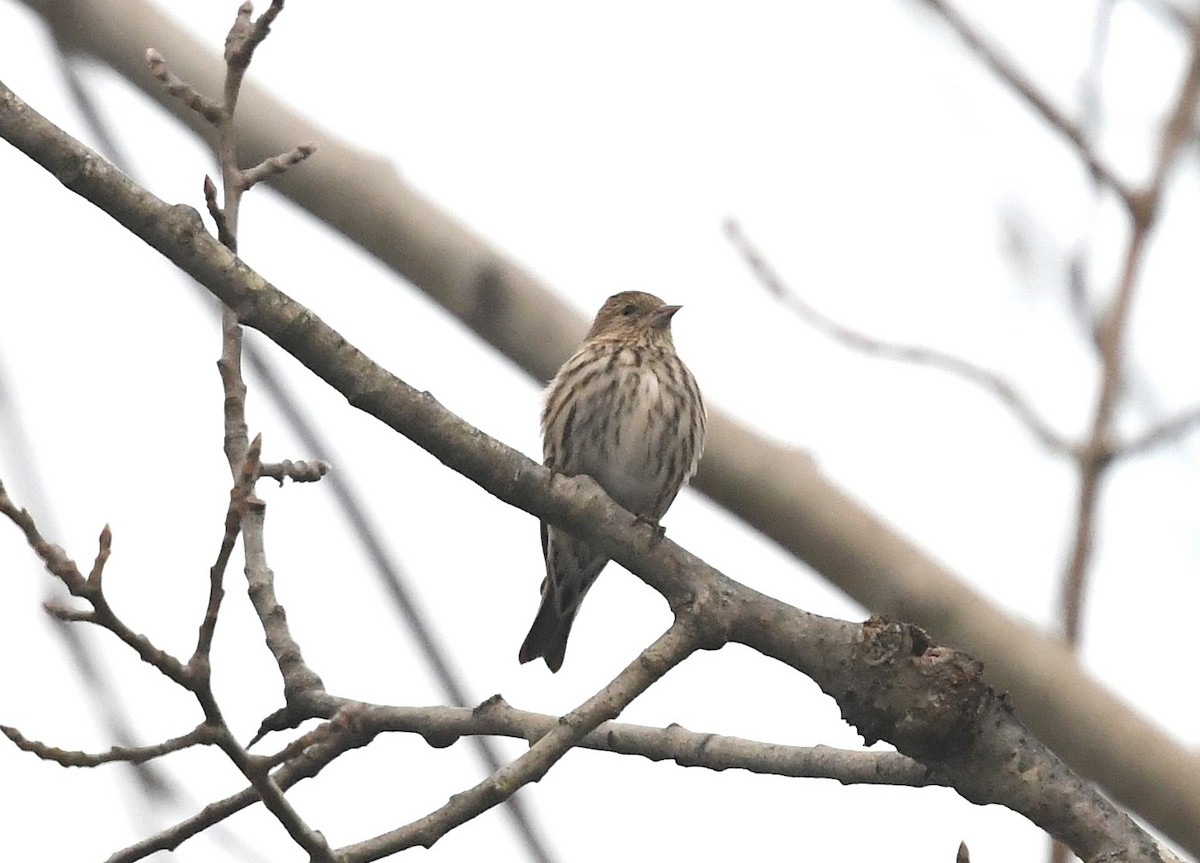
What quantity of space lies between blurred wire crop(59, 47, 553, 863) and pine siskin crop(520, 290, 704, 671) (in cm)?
244

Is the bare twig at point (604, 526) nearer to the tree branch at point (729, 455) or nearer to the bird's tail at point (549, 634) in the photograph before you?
the tree branch at point (729, 455)

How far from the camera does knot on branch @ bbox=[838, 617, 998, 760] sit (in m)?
3.66

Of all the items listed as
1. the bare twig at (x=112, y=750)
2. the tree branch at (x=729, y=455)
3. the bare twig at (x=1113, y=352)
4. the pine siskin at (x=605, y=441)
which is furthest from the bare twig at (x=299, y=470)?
the pine siskin at (x=605, y=441)

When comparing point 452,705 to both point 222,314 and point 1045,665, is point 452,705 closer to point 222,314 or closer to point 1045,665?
point 222,314

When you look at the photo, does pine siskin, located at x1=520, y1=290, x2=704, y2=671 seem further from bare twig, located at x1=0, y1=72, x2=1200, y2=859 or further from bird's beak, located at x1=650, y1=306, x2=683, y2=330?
bare twig, located at x1=0, y1=72, x2=1200, y2=859

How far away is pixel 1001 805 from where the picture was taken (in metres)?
3.75

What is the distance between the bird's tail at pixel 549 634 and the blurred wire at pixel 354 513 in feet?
8.84

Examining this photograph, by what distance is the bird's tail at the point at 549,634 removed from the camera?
7.19 meters

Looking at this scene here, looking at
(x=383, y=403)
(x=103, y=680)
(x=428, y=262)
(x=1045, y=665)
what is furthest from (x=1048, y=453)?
(x=103, y=680)

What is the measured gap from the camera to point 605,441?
23.0 feet

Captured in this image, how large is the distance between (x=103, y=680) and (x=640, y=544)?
1.52m

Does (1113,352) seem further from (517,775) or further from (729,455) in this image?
(517,775)

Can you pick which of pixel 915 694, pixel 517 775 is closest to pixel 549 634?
pixel 915 694

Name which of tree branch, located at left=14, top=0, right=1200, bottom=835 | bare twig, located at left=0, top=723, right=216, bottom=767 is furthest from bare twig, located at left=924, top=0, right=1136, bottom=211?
bare twig, located at left=0, top=723, right=216, bottom=767
